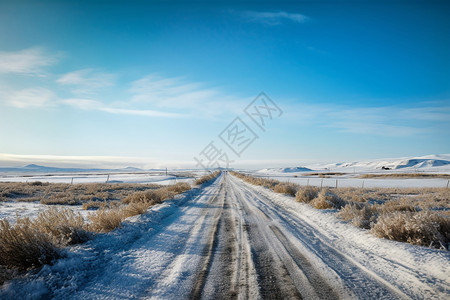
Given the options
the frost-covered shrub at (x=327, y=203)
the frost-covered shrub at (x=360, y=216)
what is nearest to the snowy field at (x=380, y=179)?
the frost-covered shrub at (x=327, y=203)

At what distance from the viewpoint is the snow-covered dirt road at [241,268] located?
3.16 m

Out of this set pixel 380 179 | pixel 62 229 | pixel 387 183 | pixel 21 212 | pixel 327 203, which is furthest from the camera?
pixel 380 179

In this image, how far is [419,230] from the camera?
16.7ft

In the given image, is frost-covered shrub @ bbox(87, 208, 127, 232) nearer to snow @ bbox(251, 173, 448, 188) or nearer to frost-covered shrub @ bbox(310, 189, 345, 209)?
frost-covered shrub @ bbox(310, 189, 345, 209)

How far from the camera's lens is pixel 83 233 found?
519 cm

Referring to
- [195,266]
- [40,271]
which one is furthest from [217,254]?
[40,271]

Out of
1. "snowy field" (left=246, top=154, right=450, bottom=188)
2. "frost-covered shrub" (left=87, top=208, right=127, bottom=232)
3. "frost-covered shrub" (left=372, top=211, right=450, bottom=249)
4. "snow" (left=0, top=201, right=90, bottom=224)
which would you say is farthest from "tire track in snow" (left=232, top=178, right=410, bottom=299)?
"snowy field" (left=246, top=154, right=450, bottom=188)

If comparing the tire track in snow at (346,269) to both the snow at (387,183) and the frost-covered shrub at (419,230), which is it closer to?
the frost-covered shrub at (419,230)

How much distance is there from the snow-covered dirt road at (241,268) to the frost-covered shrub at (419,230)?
0.39 meters

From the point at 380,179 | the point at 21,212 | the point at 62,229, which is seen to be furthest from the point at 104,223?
the point at 380,179

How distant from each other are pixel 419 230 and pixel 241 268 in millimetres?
4268

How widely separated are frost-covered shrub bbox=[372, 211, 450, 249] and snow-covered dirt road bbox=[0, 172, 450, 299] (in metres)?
0.39

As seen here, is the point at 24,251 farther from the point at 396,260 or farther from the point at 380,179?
the point at 380,179

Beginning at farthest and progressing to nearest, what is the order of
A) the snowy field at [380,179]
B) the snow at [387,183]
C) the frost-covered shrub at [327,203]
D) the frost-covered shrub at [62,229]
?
1. the snowy field at [380,179]
2. the snow at [387,183]
3. the frost-covered shrub at [327,203]
4. the frost-covered shrub at [62,229]
